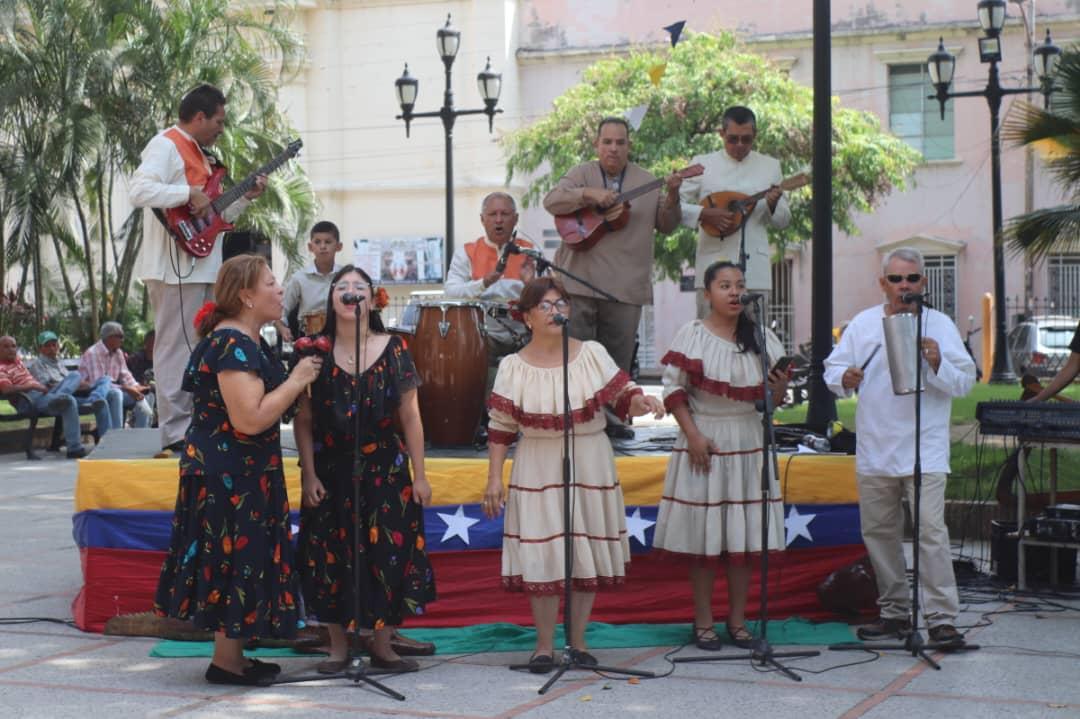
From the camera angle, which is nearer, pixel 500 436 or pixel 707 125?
pixel 500 436

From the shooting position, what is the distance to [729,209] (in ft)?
29.8

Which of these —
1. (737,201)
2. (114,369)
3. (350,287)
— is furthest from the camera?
(114,369)

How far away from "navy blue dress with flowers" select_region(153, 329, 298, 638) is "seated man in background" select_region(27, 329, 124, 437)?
38.9 ft

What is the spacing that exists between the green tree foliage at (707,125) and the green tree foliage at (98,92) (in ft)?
31.9

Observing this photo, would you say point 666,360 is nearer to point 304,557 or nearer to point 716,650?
point 716,650

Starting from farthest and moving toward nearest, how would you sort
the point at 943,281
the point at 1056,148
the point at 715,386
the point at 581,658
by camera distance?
the point at 943,281 → the point at 1056,148 → the point at 715,386 → the point at 581,658

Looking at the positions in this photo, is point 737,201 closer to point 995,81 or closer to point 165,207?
point 165,207

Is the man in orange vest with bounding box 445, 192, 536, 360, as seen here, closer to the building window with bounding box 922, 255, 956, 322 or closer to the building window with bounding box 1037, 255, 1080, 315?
the building window with bounding box 1037, 255, 1080, 315

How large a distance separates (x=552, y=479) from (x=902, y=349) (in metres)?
1.80

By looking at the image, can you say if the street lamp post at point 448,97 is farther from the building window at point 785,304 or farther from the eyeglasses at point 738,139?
the building window at point 785,304

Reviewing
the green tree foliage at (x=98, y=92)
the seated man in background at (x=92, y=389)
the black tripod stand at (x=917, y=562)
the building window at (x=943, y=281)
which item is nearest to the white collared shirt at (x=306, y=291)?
the black tripod stand at (x=917, y=562)

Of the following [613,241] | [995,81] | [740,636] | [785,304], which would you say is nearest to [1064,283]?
[785,304]

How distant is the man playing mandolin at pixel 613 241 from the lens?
8883mm

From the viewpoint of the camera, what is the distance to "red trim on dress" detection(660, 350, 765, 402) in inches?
286
